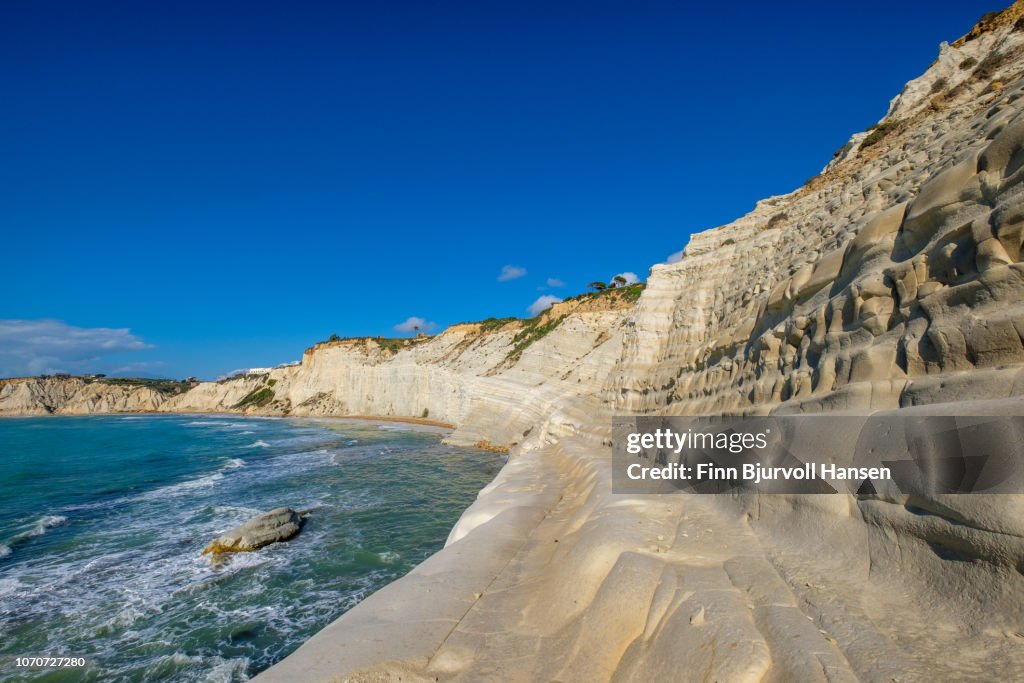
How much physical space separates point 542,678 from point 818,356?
511 cm

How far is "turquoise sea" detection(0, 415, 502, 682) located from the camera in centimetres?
701

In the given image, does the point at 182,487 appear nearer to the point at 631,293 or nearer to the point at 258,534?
the point at 258,534

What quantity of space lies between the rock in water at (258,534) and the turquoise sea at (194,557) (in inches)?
12.7

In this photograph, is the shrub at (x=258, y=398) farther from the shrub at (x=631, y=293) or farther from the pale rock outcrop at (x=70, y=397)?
the shrub at (x=631, y=293)

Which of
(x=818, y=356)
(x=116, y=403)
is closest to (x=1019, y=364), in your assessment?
(x=818, y=356)

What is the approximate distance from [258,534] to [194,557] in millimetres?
1282

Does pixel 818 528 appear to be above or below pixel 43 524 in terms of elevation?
above

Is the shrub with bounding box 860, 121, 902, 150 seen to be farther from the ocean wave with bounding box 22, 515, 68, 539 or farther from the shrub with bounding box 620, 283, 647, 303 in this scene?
the ocean wave with bounding box 22, 515, 68, 539

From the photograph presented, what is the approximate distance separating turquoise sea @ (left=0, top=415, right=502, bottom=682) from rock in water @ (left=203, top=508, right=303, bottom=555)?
0.32m

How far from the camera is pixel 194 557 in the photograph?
10516 millimetres

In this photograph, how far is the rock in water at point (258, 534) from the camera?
1074cm

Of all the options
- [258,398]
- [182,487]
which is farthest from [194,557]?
[258,398]

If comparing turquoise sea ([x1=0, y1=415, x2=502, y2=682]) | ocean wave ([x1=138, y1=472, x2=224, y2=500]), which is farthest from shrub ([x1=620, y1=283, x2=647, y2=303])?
ocean wave ([x1=138, y1=472, x2=224, y2=500])

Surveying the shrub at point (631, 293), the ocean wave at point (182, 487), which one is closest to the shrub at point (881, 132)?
the shrub at point (631, 293)
